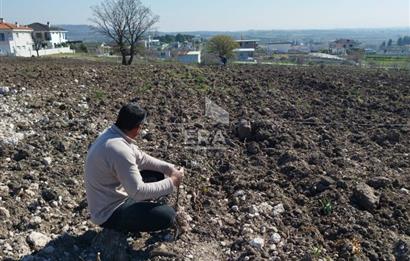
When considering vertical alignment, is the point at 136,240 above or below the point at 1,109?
below

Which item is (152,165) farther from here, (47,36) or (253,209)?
(47,36)

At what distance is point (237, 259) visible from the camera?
414 cm

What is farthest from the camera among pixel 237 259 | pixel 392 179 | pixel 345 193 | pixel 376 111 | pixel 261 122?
pixel 376 111

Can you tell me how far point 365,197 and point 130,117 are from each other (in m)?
3.05

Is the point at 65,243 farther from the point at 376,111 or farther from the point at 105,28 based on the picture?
the point at 105,28

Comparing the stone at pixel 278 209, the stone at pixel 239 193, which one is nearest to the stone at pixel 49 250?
the stone at pixel 239 193

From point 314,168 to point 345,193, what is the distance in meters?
0.90

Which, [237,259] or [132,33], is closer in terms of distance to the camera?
[237,259]

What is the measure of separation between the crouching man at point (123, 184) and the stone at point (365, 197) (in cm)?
238

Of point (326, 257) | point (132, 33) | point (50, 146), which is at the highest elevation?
point (132, 33)

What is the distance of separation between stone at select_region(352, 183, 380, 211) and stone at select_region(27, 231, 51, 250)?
354cm

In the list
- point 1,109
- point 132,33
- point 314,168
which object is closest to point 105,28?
point 132,33

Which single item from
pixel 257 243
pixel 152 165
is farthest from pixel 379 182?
pixel 152 165

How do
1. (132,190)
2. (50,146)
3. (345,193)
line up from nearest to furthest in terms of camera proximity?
(132,190)
(345,193)
(50,146)
